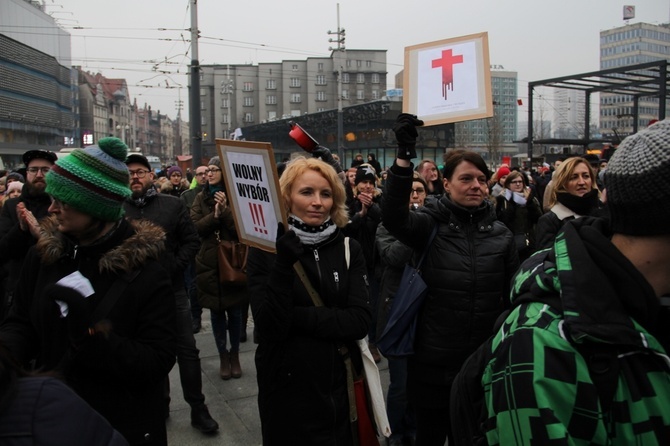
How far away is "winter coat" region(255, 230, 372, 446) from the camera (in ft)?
8.70

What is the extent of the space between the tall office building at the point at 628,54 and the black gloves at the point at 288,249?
279 feet

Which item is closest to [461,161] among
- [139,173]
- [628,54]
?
[139,173]

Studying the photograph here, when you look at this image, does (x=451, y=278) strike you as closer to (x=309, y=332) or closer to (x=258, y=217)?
(x=309, y=332)

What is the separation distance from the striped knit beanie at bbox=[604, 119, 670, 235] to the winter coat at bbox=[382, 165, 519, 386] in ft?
5.57

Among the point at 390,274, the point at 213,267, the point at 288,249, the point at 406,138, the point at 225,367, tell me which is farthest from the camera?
the point at 213,267

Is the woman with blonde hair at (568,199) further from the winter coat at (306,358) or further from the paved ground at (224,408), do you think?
the paved ground at (224,408)

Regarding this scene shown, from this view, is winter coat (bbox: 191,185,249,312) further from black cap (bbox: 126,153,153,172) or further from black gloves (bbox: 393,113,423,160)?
black gloves (bbox: 393,113,423,160)

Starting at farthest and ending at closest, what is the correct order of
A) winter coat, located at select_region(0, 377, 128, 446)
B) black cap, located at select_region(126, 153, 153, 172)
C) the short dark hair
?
black cap, located at select_region(126, 153, 153, 172) < the short dark hair < winter coat, located at select_region(0, 377, 128, 446)

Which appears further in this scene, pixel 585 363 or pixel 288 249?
pixel 288 249

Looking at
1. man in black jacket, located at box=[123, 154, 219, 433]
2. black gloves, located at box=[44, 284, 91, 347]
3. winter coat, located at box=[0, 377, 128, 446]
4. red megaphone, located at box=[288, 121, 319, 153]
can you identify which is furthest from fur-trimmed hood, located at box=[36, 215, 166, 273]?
man in black jacket, located at box=[123, 154, 219, 433]

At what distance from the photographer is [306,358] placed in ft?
8.80

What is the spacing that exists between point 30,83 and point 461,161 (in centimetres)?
7049

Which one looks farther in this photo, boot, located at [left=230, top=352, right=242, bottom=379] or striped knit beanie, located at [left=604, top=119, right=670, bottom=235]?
boot, located at [left=230, top=352, right=242, bottom=379]

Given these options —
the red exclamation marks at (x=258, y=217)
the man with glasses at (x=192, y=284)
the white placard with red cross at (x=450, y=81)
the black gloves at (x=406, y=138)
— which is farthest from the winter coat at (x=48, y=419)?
the man with glasses at (x=192, y=284)
